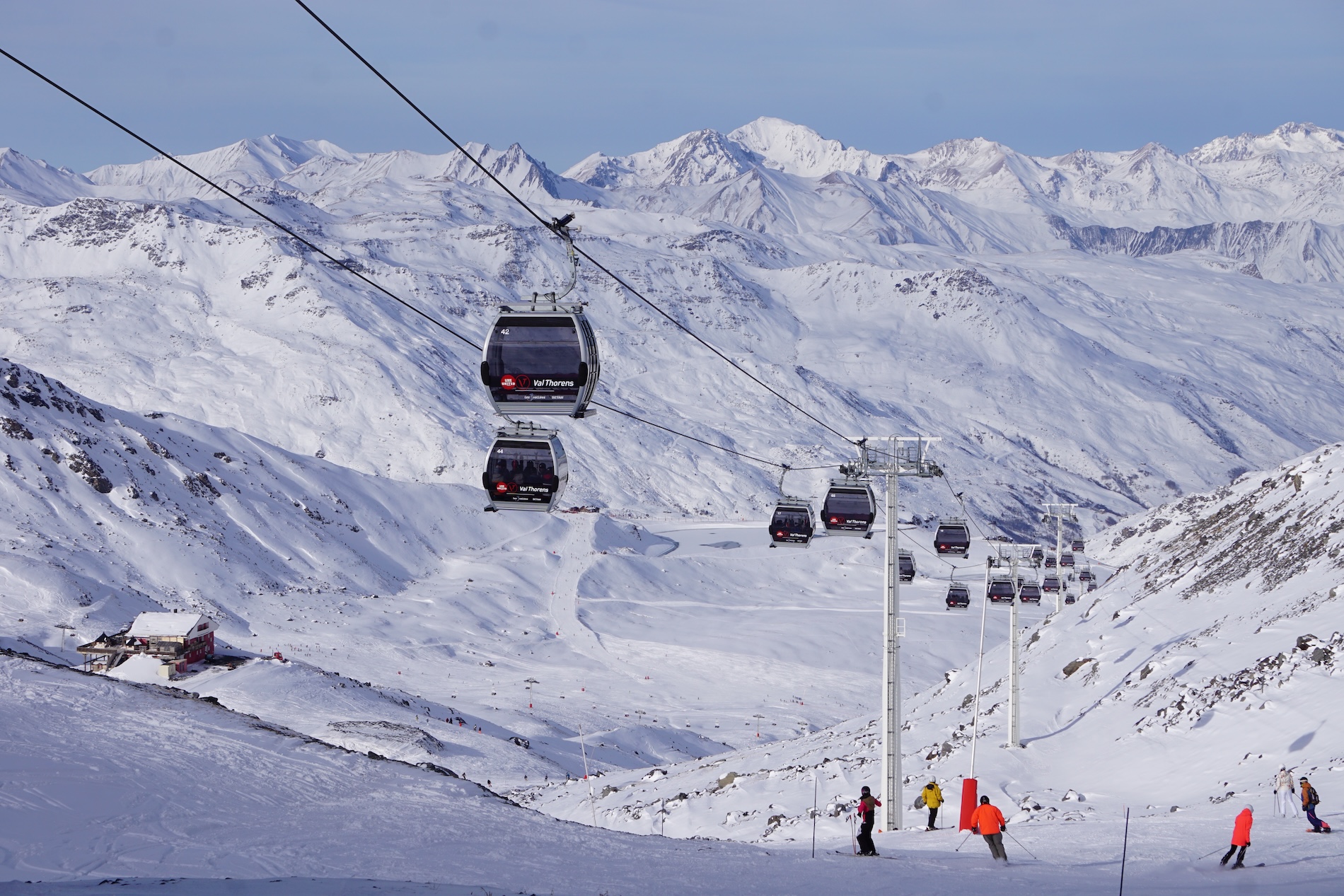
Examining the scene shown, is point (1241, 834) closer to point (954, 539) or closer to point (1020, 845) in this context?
point (1020, 845)

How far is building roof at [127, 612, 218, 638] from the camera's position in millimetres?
61219

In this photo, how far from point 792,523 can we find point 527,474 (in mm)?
17162

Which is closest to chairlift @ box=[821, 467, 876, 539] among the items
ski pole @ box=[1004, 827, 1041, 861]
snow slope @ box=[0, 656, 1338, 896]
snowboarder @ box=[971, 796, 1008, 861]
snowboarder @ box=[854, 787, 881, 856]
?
snow slope @ box=[0, 656, 1338, 896]

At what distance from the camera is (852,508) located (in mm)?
33156

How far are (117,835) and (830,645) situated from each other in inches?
2611

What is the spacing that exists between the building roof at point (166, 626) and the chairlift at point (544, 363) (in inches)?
1954

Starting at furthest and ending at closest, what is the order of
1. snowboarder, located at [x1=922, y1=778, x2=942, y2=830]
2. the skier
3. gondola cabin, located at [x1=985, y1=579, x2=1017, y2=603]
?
gondola cabin, located at [x1=985, y1=579, x2=1017, y2=603] → snowboarder, located at [x1=922, y1=778, x2=942, y2=830] → the skier

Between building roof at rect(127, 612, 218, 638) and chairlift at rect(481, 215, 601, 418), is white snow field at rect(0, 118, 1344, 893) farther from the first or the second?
chairlift at rect(481, 215, 601, 418)

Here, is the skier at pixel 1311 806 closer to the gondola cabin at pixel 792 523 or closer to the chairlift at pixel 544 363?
the chairlift at pixel 544 363

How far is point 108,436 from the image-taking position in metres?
104

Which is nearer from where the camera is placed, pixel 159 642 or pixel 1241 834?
pixel 1241 834

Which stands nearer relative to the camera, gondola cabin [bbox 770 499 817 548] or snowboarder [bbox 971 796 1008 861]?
snowboarder [bbox 971 796 1008 861]

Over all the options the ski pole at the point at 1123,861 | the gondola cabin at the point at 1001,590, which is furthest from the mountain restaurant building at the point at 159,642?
the ski pole at the point at 1123,861

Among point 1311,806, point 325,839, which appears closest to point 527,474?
point 325,839
